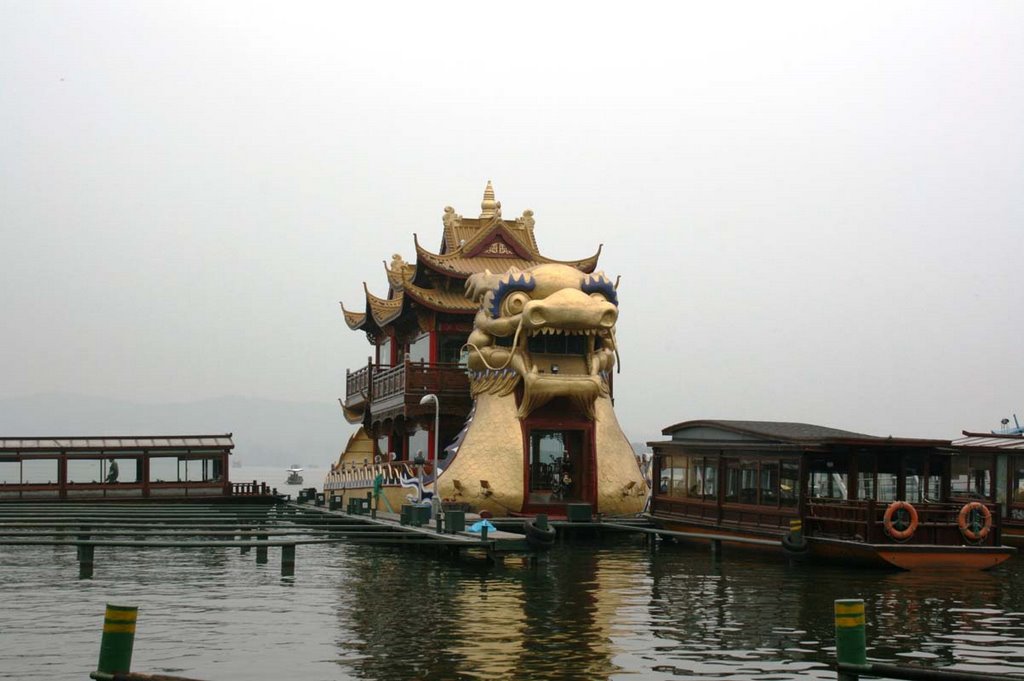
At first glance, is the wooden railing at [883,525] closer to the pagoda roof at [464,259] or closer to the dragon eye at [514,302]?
the dragon eye at [514,302]

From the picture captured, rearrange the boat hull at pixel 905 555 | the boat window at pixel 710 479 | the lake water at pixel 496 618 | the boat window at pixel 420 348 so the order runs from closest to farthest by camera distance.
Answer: the lake water at pixel 496 618, the boat hull at pixel 905 555, the boat window at pixel 710 479, the boat window at pixel 420 348

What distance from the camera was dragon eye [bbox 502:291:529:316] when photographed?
40.6m

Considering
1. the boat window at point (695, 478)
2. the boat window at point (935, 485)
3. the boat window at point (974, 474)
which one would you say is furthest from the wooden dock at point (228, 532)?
the boat window at point (974, 474)

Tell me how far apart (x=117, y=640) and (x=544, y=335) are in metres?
30.1

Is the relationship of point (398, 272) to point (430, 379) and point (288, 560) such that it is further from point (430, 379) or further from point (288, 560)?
point (288, 560)

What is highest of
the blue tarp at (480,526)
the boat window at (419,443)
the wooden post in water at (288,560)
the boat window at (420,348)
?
the boat window at (420,348)

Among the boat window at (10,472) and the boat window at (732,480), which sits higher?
the boat window at (732,480)

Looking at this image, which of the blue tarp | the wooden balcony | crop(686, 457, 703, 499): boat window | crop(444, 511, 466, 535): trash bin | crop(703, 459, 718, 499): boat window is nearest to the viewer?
the blue tarp

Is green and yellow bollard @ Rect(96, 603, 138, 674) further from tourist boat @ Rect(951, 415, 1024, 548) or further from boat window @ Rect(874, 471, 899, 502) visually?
tourist boat @ Rect(951, 415, 1024, 548)

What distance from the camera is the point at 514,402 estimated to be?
41750mm

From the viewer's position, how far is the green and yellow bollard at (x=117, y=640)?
12.0 meters

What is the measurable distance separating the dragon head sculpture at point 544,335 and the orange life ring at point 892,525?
537 inches

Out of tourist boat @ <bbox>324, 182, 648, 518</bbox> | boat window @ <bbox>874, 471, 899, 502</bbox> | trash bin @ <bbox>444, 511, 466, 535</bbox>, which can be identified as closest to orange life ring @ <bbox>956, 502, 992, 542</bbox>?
boat window @ <bbox>874, 471, 899, 502</bbox>

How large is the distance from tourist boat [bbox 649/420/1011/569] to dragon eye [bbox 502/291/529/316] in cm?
760
